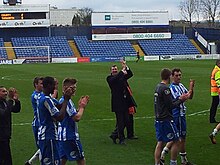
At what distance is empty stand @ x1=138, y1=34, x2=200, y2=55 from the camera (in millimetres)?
79062

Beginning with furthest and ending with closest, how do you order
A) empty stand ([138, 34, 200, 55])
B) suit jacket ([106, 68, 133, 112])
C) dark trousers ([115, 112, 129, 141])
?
empty stand ([138, 34, 200, 55]), dark trousers ([115, 112, 129, 141]), suit jacket ([106, 68, 133, 112])

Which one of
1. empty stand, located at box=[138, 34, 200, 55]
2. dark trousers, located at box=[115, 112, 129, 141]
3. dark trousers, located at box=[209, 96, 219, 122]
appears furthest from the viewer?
empty stand, located at box=[138, 34, 200, 55]

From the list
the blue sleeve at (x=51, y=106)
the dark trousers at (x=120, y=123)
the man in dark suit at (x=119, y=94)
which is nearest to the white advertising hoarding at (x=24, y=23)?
the man in dark suit at (x=119, y=94)

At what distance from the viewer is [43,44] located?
7775 cm

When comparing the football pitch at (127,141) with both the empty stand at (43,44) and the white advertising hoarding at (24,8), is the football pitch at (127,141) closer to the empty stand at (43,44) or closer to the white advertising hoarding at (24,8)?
the empty stand at (43,44)

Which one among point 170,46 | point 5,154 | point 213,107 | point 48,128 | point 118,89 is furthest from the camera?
point 170,46

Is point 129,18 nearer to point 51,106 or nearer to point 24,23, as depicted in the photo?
point 24,23

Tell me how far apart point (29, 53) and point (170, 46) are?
924 inches

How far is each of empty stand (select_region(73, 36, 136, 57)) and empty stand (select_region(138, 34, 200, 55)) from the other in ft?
8.64

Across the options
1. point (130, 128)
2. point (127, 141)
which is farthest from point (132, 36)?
point (127, 141)

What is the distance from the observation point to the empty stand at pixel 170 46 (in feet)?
259

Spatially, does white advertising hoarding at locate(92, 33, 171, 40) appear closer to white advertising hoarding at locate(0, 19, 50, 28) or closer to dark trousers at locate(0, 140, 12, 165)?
white advertising hoarding at locate(0, 19, 50, 28)

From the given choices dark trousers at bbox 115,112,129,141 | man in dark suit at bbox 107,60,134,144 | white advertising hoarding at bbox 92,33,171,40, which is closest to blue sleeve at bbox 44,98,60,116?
man in dark suit at bbox 107,60,134,144

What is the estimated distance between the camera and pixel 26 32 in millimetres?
80125
